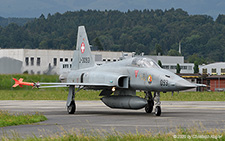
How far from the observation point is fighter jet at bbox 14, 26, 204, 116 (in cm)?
2192

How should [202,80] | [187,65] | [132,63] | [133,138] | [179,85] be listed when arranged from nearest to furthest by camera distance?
[133,138] → [179,85] → [132,63] → [202,80] → [187,65]

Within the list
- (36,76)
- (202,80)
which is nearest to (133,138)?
(36,76)

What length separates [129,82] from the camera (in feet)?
78.3

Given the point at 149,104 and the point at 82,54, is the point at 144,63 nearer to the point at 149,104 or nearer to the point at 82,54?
the point at 149,104

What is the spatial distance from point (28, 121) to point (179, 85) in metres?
6.89

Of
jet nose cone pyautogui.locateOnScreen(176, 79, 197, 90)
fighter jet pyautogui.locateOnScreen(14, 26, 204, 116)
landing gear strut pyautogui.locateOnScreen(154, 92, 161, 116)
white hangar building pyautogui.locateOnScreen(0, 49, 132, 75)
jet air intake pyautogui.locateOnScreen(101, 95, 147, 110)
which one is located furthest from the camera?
white hangar building pyautogui.locateOnScreen(0, 49, 132, 75)

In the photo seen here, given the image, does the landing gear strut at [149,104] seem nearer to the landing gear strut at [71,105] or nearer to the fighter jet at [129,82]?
the fighter jet at [129,82]

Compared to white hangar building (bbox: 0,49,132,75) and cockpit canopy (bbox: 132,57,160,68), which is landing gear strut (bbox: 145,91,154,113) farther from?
white hangar building (bbox: 0,49,132,75)

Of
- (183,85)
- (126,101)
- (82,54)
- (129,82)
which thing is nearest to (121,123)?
(183,85)

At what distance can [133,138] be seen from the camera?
12117 mm

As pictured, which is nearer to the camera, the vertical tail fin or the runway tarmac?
the runway tarmac

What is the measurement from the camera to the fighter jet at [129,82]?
21.9 m

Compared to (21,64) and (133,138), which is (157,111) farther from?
(21,64)

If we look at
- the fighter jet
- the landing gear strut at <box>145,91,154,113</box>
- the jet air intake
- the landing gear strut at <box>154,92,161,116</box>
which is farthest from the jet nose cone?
the landing gear strut at <box>145,91,154,113</box>
